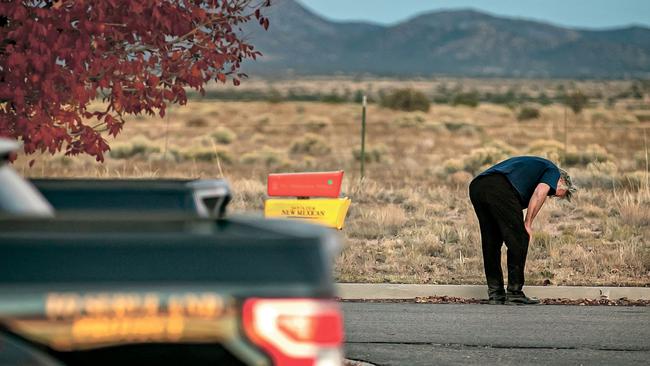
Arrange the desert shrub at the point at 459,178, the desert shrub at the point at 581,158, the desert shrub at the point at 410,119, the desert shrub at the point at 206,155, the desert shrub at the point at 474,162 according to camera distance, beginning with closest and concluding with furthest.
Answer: the desert shrub at the point at 459,178 → the desert shrub at the point at 474,162 → the desert shrub at the point at 581,158 → the desert shrub at the point at 206,155 → the desert shrub at the point at 410,119

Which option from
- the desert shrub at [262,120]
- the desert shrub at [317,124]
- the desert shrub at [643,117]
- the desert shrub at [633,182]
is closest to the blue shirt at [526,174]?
the desert shrub at [633,182]

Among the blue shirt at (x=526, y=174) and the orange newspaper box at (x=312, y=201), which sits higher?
the blue shirt at (x=526, y=174)

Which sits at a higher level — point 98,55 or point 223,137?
point 98,55

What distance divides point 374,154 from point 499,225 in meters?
27.4

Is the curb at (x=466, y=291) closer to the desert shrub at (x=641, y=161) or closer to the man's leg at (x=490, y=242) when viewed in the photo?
the man's leg at (x=490, y=242)

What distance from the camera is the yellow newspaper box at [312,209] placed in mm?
12344

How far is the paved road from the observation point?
9.14 metres

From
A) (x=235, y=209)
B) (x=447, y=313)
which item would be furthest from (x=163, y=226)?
(x=235, y=209)

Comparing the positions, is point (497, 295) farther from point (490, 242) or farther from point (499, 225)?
point (499, 225)

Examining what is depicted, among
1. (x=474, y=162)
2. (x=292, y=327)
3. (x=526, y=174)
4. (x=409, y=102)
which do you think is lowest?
(x=474, y=162)

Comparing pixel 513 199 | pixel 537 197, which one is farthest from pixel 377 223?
pixel 537 197

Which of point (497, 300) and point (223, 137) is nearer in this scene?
point (497, 300)

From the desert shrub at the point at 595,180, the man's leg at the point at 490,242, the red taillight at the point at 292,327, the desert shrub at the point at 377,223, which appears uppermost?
the red taillight at the point at 292,327

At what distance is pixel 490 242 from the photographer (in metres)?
12.1
